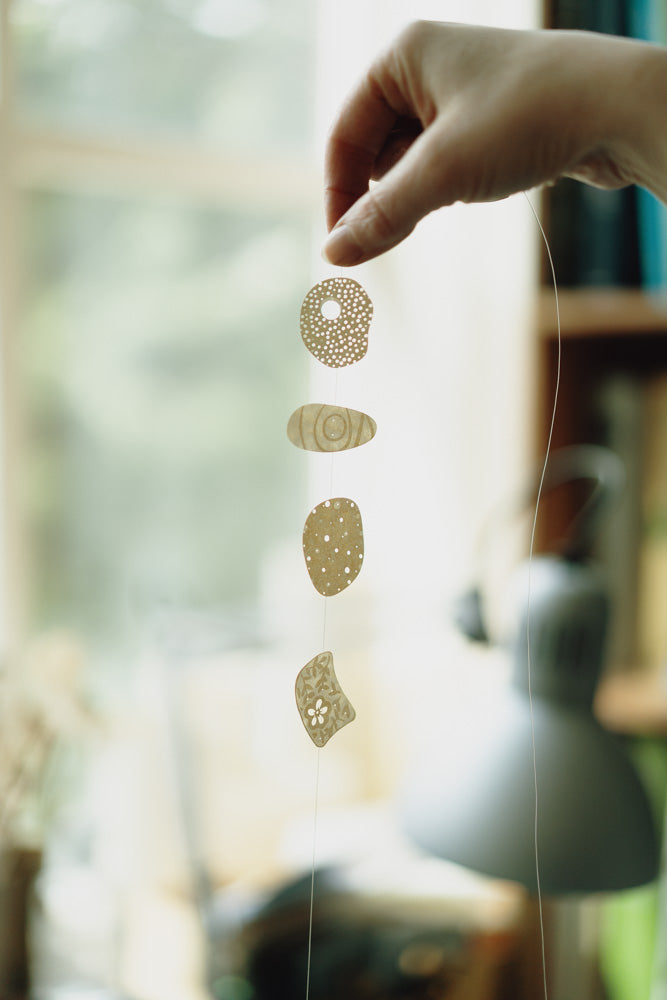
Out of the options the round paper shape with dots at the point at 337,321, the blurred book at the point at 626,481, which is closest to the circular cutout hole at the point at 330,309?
the round paper shape with dots at the point at 337,321

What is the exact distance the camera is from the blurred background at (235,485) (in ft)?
4.19

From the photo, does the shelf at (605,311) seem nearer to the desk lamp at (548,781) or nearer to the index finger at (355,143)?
the desk lamp at (548,781)

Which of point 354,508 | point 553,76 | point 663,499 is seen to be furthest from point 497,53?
point 663,499

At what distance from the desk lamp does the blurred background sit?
1.89ft

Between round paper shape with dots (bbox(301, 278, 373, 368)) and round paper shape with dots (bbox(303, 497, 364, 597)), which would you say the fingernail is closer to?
round paper shape with dots (bbox(301, 278, 373, 368))

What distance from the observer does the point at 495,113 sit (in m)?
0.45

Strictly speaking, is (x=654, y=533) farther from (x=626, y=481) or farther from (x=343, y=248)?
(x=343, y=248)

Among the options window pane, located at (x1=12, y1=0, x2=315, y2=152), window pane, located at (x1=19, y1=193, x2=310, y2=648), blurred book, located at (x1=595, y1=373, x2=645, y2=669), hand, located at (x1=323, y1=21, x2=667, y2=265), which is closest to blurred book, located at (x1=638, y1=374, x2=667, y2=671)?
blurred book, located at (x1=595, y1=373, x2=645, y2=669)

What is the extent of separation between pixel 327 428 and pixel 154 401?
1.05 meters

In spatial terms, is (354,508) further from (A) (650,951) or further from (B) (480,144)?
(A) (650,951)

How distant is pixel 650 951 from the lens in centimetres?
144

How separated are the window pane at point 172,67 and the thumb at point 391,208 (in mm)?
1032

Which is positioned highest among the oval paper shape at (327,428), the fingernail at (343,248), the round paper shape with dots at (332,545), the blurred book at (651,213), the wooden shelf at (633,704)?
the blurred book at (651,213)

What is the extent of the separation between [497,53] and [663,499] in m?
1.05
